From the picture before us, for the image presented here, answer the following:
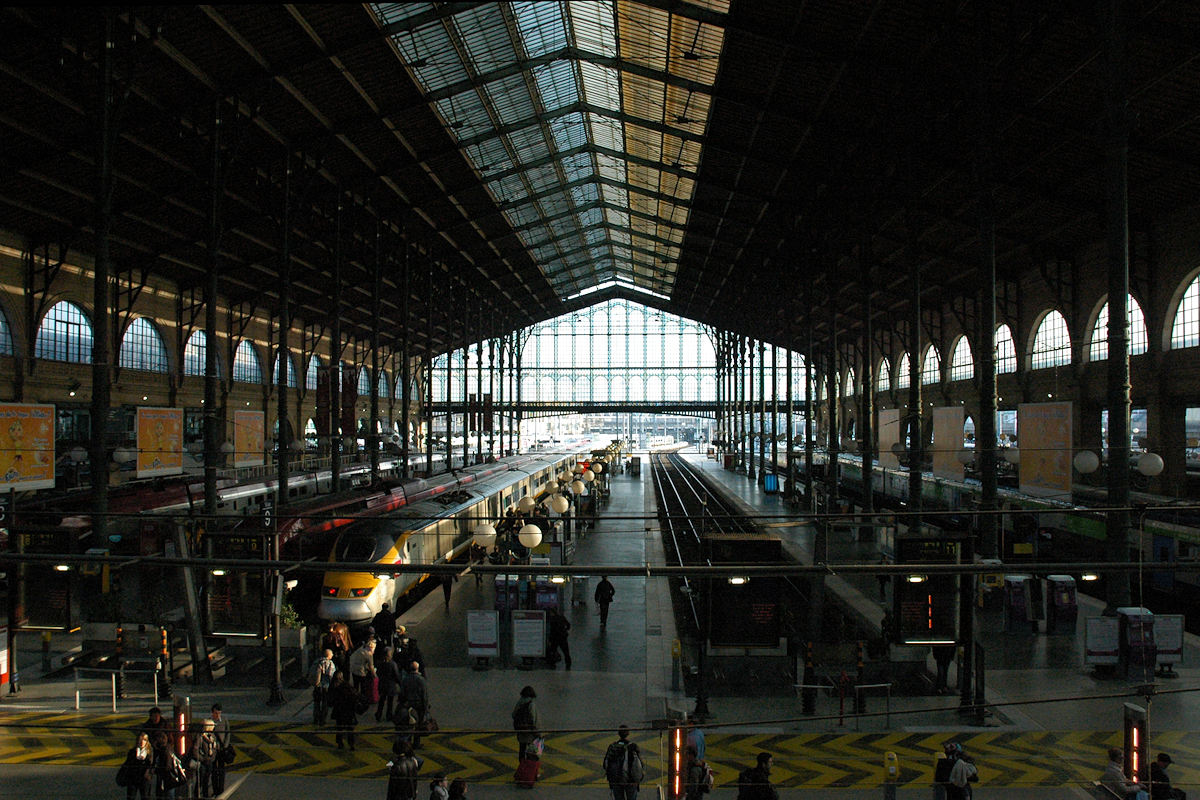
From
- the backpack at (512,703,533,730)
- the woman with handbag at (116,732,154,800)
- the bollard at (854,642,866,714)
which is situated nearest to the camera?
the woman with handbag at (116,732,154,800)

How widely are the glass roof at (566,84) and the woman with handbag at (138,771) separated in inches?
680

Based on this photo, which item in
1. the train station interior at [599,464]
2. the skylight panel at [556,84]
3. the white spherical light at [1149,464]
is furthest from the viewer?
the skylight panel at [556,84]

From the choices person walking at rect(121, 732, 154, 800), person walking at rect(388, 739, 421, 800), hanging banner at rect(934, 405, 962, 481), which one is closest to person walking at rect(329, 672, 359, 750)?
person walking at rect(121, 732, 154, 800)

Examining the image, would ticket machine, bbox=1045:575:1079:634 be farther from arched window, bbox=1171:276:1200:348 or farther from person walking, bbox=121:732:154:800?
person walking, bbox=121:732:154:800

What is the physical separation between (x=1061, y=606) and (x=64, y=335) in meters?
35.1

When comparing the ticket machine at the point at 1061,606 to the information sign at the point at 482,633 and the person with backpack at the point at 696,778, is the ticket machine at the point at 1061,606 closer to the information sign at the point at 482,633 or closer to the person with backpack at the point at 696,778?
the person with backpack at the point at 696,778

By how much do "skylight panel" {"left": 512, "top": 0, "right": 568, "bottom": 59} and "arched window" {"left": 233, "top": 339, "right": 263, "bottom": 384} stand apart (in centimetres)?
2647

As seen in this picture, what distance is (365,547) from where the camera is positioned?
1830 centimetres

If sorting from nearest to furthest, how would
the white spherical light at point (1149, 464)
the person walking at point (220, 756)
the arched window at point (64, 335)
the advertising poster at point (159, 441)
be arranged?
the person walking at point (220, 756) < the white spherical light at point (1149, 464) < the advertising poster at point (159, 441) < the arched window at point (64, 335)

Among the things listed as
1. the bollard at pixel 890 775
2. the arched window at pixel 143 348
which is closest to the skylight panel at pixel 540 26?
the bollard at pixel 890 775

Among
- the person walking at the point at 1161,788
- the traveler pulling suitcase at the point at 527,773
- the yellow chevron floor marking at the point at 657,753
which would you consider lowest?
the yellow chevron floor marking at the point at 657,753

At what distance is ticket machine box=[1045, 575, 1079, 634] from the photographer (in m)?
17.2

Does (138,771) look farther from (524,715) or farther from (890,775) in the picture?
(890,775)

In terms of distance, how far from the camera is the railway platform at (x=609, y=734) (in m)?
10.5
